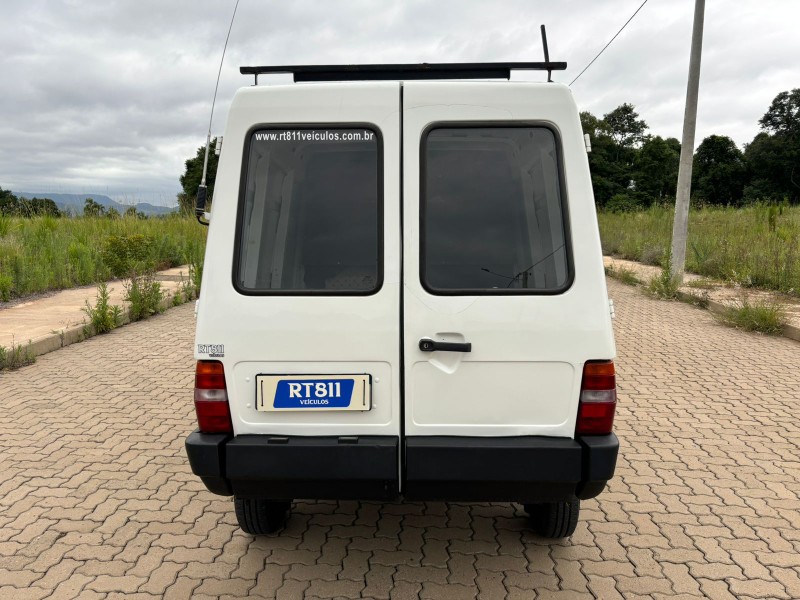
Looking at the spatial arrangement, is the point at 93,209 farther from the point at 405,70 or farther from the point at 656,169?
the point at 656,169

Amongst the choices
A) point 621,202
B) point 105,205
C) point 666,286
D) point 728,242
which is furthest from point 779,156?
point 105,205

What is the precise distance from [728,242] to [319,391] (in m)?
15.1

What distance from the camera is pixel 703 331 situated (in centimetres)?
973

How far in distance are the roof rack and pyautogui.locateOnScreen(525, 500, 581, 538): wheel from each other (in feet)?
6.82

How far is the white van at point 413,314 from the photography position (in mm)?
2857

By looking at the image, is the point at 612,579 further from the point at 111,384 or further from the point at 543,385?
the point at 111,384

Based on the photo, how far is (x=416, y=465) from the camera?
9.37 ft

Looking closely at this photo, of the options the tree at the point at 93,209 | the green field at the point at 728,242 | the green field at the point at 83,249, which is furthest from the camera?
the tree at the point at 93,209

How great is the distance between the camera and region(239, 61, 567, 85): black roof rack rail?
3.21 m

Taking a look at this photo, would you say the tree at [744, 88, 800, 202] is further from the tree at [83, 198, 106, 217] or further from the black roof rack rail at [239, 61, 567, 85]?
the black roof rack rail at [239, 61, 567, 85]

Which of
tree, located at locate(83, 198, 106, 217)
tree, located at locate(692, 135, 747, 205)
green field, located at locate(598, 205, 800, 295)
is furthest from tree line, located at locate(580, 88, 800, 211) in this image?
tree, located at locate(83, 198, 106, 217)

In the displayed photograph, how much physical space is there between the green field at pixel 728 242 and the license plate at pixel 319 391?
36.6 feet

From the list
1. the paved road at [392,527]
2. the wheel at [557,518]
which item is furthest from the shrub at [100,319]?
the wheel at [557,518]

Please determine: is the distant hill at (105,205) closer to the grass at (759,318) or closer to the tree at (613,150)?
the grass at (759,318)
